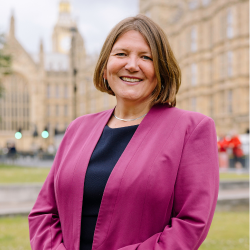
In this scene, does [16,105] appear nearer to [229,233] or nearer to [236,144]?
[236,144]

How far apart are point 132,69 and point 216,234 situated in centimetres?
550

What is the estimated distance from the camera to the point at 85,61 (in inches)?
2226

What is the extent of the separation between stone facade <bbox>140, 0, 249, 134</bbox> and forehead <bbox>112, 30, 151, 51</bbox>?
22.1 metres

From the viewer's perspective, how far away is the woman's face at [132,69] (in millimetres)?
1998

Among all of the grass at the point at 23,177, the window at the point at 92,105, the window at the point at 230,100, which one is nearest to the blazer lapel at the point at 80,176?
the grass at the point at 23,177

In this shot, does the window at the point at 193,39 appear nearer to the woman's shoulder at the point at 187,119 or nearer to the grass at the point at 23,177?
the grass at the point at 23,177

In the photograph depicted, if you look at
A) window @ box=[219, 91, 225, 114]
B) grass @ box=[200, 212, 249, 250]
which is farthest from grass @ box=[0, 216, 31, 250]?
window @ box=[219, 91, 225, 114]

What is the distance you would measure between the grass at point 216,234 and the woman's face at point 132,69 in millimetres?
4511

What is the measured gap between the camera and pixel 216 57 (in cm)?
2758

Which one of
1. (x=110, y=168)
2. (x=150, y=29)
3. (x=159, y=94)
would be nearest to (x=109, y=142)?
(x=110, y=168)

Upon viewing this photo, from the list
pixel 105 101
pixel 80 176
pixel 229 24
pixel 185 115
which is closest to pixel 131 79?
pixel 185 115

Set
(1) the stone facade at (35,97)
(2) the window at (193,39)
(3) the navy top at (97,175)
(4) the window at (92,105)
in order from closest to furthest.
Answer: (3) the navy top at (97,175) < (2) the window at (193,39) < (4) the window at (92,105) < (1) the stone facade at (35,97)

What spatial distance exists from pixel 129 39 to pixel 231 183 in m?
9.81

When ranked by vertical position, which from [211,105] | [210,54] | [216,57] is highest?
[210,54]
